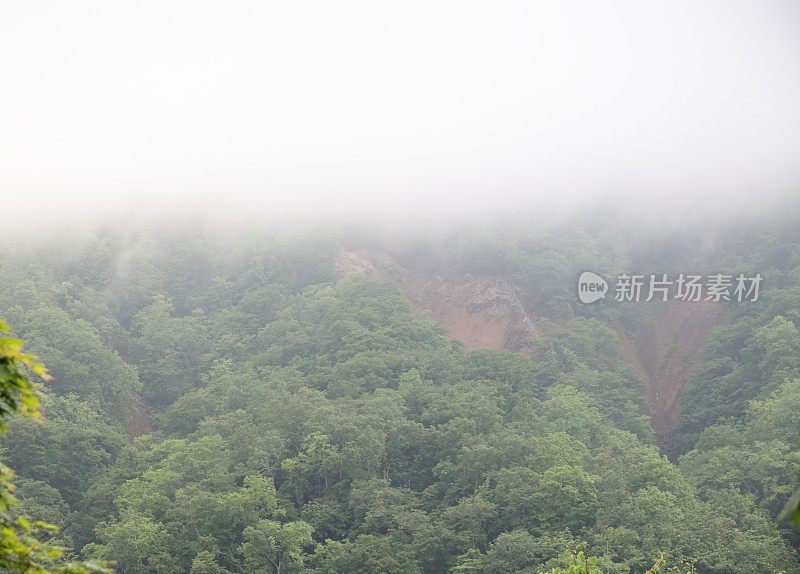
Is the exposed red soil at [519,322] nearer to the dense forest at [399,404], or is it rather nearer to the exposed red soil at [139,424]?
the dense forest at [399,404]

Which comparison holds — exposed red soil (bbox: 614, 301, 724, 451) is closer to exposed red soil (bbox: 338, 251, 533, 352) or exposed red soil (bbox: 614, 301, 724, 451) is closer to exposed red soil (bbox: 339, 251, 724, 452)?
exposed red soil (bbox: 339, 251, 724, 452)

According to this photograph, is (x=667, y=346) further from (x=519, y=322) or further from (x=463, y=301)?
(x=463, y=301)

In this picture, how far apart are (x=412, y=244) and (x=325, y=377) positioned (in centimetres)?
2346

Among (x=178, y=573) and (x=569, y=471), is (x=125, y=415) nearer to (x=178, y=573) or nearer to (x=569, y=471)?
(x=178, y=573)

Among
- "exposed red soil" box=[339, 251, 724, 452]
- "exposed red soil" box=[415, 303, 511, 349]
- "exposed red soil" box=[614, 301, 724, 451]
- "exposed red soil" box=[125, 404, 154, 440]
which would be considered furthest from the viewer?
"exposed red soil" box=[415, 303, 511, 349]

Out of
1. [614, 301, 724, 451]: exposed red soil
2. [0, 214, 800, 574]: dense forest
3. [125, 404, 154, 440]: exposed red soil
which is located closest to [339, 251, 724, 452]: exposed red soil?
[614, 301, 724, 451]: exposed red soil

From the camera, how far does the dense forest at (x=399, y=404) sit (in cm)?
3033

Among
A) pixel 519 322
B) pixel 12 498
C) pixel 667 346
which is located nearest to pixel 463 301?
pixel 519 322

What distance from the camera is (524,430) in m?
37.8

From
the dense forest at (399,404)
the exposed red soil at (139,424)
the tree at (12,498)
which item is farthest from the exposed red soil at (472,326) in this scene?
the tree at (12,498)

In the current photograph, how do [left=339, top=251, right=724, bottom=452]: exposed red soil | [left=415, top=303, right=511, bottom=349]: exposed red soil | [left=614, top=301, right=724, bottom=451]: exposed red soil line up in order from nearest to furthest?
1. [left=614, top=301, right=724, bottom=451]: exposed red soil
2. [left=339, top=251, right=724, bottom=452]: exposed red soil
3. [left=415, top=303, right=511, bottom=349]: exposed red soil

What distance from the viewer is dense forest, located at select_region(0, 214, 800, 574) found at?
30328mm

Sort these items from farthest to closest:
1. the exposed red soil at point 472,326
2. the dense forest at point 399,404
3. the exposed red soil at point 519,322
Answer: the exposed red soil at point 472,326 → the exposed red soil at point 519,322 → the dense forest at point 399,404

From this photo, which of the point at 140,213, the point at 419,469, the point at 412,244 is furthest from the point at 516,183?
the point at 419,469
